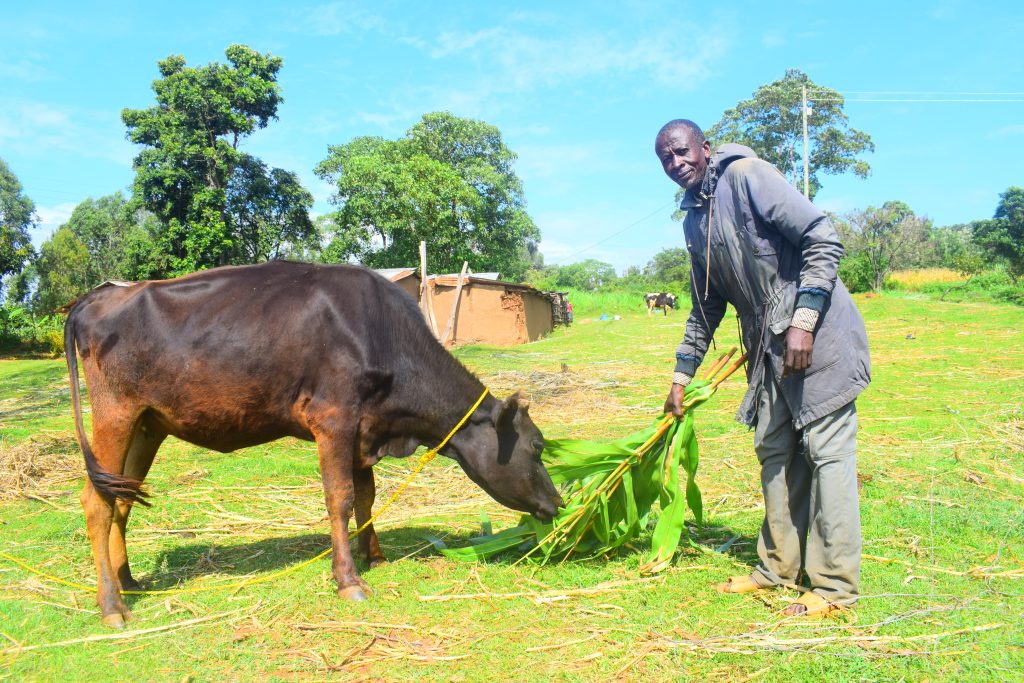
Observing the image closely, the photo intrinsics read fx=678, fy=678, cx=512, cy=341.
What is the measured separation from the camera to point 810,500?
3668mm

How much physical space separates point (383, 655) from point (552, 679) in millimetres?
856

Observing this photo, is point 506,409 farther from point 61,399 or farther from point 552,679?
point 61,399

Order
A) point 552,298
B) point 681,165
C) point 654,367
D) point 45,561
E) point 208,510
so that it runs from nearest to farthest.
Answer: point 681,165 → point 45,561 → point 208,510 → point 654,367 → point 552,298

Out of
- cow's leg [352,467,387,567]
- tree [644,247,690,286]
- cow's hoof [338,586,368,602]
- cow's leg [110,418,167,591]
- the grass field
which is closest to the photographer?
the grass field

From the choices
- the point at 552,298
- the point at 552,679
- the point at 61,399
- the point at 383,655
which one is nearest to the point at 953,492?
the point at 552,679

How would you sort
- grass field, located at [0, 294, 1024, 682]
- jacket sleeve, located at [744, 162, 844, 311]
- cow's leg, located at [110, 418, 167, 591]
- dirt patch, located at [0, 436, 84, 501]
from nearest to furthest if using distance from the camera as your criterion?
grass field, located at [0, 294, 1024, 682], jacket sleeve, located at [744, 162, 844, 311], cow's leg, located at [110, 418, 167, 591], dirt patch, located at [0, 436, 84, 501]

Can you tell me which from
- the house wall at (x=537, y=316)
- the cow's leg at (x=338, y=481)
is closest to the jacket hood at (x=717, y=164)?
the cow's leg at (x=338, y=481)

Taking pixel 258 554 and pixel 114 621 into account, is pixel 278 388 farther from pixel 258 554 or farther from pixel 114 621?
pixel 114 621

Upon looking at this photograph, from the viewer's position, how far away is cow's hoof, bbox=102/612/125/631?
145 inches

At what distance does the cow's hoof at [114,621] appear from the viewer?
12.1 feet

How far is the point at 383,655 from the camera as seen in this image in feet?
10.7

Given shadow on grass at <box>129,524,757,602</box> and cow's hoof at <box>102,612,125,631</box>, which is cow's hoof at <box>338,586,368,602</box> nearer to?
shadow on grass at <box>129,524,757,602</box>

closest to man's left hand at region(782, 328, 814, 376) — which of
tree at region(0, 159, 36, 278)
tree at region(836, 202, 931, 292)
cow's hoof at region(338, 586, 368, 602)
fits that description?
cow's hoof at region(338, 586, 368, 602)

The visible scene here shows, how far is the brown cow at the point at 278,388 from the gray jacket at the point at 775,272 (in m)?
1.49
